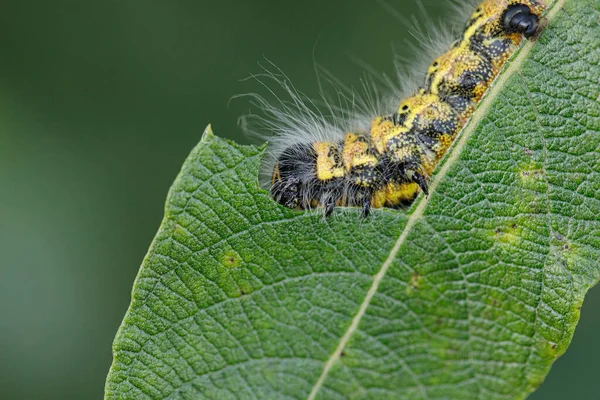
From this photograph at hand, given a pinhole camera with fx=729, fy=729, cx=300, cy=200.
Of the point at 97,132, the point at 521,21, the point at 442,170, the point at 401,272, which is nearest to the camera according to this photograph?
the point at 401,272

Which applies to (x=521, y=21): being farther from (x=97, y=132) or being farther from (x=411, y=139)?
(x=97, y=132)

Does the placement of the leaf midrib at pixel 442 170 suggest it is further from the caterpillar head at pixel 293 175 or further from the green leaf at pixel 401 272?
the caterpillar head at pixel 293 175

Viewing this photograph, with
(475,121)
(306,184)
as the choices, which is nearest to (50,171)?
(306,184)

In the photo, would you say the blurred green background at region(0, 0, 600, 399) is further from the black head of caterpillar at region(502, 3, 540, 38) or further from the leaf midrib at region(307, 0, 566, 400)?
the leaf midrib at region(307, 0, 566, 400)

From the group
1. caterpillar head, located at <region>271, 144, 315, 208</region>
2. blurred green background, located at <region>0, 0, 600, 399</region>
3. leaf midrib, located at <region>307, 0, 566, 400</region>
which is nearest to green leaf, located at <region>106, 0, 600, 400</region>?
leaf midrib, located at <region>307, 0, 566, 400</region>

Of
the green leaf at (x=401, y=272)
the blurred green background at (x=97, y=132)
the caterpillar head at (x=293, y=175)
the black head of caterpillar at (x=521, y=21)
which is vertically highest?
the blurred green background at (x=97, y=132)

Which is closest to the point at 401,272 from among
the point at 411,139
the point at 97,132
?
the point at 411,139

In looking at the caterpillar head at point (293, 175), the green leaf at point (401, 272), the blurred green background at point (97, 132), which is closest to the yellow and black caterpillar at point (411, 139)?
the caterpillar head at point (293, 175)
